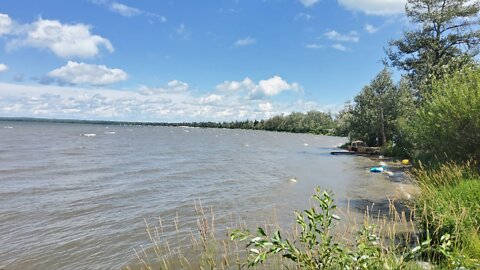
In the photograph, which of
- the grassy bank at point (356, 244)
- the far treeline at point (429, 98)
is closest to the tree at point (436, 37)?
the far treeline at point (429, 98)

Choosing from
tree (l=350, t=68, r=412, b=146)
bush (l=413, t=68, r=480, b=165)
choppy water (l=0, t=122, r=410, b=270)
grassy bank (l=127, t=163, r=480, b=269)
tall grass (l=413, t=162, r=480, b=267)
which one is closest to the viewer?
grassy bank (l=127, t=163, r=480, b=269)

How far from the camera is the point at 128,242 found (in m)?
11.0

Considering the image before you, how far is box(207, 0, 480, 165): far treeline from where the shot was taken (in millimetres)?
14656

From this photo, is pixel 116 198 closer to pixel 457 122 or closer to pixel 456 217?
pixel 456 217

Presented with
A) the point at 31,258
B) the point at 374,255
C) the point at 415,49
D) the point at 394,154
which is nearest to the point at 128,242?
the point at 31,258

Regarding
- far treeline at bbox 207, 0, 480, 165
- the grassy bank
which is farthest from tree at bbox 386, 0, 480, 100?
the grassy bank

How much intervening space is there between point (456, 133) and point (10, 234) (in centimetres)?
1688

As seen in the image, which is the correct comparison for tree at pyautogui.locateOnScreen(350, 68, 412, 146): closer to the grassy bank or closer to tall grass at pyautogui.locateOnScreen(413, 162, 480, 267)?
the grassy bank

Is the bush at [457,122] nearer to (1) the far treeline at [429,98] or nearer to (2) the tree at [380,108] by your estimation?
(1) the far treeline at [429,98]

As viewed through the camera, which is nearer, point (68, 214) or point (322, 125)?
point (68, 214)

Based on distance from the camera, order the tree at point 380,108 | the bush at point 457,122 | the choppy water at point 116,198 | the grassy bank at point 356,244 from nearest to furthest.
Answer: the grassy bank at point 356,244
the choppy water at point 116,198
the bush at point 457,122
the tree at point 380,108

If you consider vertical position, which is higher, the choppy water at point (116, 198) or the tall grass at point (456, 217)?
the tall grass at point (456, 217)

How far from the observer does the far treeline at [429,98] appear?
14656 millimetres

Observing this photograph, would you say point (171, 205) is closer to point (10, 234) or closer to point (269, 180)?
point (10, 234)
